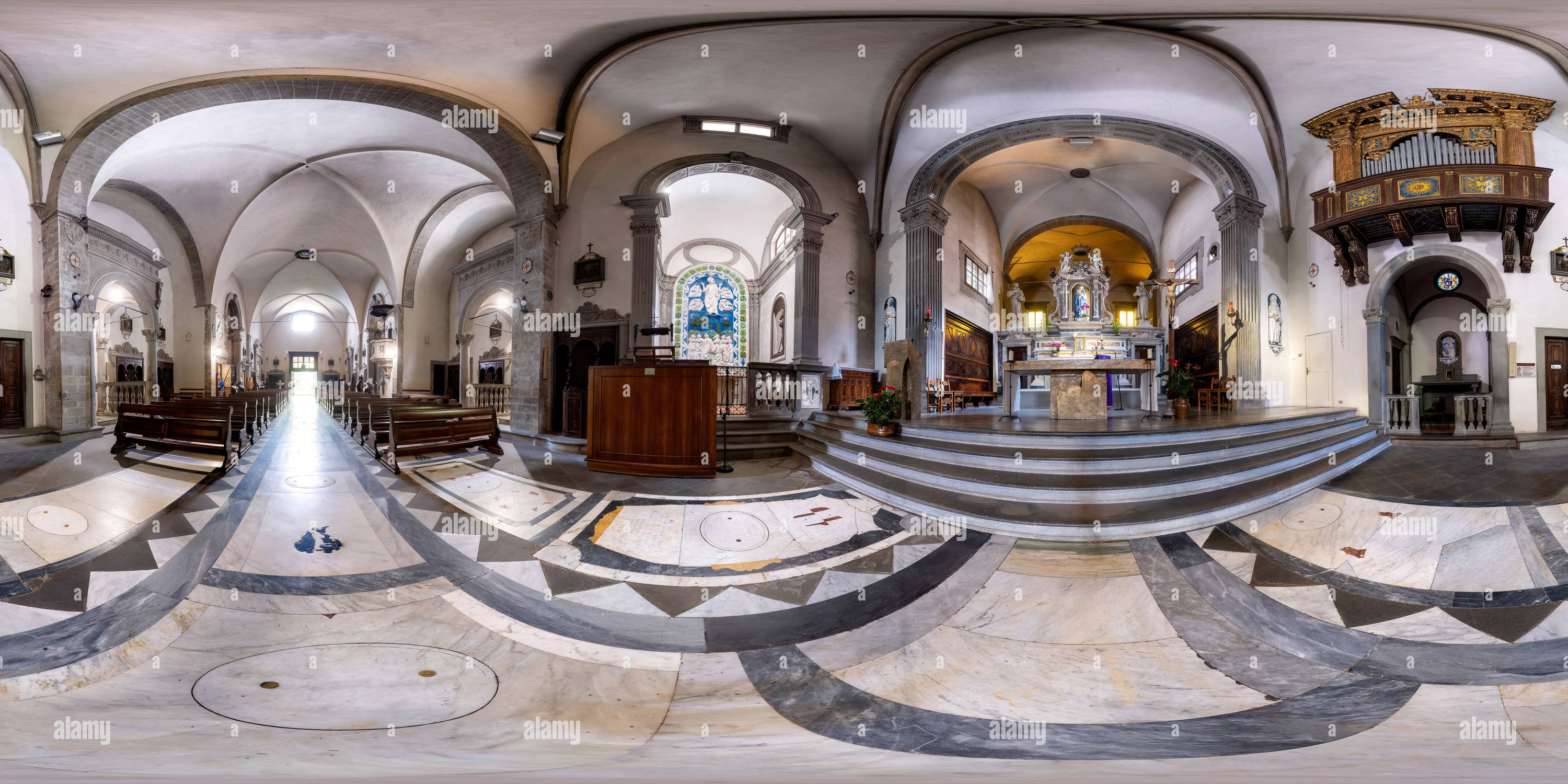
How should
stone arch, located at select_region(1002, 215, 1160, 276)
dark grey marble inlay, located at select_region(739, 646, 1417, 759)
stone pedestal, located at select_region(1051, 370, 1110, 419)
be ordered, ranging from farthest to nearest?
stone arch, located at select_region(1002, 215, 1160, 276) → stone pedestal, located at select_region(1051, 370, 1110, 419) → dark grey marble inlay, located at select_region(739, 646, 1417, 759)

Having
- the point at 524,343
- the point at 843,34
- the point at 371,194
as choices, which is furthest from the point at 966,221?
the point at 371,194

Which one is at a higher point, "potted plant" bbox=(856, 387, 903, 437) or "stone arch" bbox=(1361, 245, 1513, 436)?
"stone arch" bbox=(1361, 245, 1513, 436)

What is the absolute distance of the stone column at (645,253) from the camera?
8547mm

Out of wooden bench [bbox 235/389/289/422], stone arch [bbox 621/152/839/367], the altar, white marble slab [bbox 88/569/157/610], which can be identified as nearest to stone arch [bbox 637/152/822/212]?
stone arch [bbox 621/152/839/367]

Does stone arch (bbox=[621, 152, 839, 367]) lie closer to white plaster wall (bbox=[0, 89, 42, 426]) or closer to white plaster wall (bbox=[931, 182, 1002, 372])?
white plaster wall (bbox=[931, 182, 1002, 372])

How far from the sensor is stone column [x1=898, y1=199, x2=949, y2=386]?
9750 millimetres

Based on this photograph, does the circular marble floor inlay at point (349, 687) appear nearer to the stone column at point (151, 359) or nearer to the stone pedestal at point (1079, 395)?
the stone pedestal at point (1079, 395)

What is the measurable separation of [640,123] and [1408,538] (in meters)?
8.16

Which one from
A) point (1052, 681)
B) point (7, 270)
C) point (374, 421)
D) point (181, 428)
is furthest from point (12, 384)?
point (1052, 681)

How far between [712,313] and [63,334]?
455 inches

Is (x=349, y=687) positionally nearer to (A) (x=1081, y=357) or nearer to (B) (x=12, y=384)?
(A) (x=1081, y=357)

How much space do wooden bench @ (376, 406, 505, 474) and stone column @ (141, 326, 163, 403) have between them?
42.7ft

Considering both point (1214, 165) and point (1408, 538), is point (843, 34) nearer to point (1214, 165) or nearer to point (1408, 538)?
point (1408, 538)

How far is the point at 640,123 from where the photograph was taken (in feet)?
24.9
